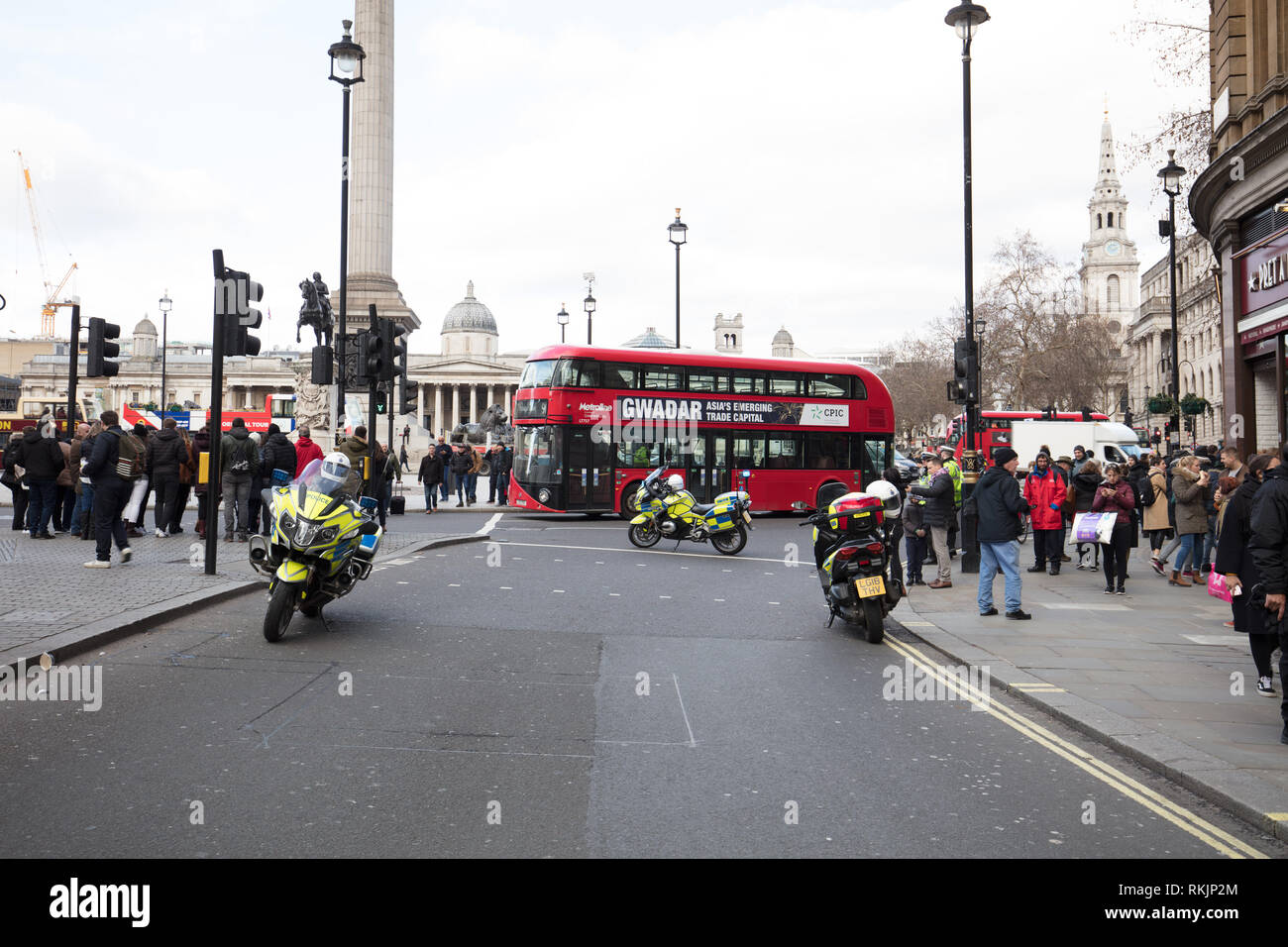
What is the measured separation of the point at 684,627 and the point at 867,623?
59.9 inches

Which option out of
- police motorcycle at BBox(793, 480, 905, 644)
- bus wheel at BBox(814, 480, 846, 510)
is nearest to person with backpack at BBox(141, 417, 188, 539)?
bus wheel at BBox(814, 480, 846, 510)

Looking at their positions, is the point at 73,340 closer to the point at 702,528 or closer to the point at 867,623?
the point at 702,528

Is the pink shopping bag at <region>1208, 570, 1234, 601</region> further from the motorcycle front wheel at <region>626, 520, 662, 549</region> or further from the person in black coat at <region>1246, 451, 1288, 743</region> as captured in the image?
the motorcycle front wheel at <region>626, 520, 662, 549</region>

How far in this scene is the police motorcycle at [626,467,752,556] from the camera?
16.2 meters

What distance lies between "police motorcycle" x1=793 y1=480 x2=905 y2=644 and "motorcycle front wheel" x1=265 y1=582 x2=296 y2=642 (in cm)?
420

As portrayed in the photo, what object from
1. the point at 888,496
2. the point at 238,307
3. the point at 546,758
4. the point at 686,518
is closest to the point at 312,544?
the point at 546,758

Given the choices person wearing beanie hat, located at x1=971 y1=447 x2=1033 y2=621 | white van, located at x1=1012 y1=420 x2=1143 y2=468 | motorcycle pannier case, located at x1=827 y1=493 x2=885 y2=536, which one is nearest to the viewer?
motorcycle pannier case, located at x1=827 y1=493 x2=885 y2=536

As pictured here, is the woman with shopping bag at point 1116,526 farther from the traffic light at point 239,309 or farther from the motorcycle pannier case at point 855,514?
the traffic light at point 239,309

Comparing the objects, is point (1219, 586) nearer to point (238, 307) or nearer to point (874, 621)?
point (874, 621)

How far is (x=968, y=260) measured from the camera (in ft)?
51.1

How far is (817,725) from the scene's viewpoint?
5.94 metres

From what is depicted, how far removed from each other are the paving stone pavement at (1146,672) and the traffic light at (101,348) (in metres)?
10.3

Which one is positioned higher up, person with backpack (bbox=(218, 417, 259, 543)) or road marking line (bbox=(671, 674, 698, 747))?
person with backpack (bbox=(218, 417, 259, 543))

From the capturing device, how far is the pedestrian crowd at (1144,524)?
5883mm
